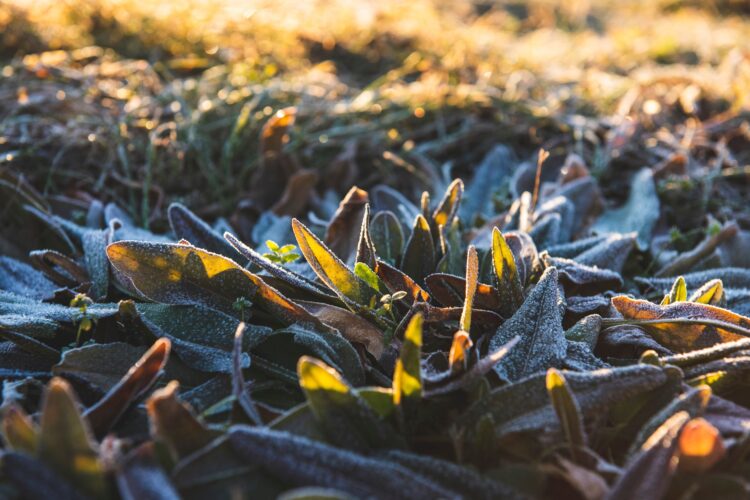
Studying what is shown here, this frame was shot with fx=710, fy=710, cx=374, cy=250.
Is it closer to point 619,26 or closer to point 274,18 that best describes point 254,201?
point 274,18

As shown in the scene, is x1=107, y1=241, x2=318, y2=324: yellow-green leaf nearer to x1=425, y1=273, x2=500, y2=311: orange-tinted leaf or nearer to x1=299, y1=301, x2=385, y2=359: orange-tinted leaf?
x1=299, y1=301, x2=385, y2=359: orange-tinted leaf

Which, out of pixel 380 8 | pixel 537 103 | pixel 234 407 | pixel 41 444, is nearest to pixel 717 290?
pixel 234 407

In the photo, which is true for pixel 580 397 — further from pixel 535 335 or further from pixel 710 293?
pixel 710 293

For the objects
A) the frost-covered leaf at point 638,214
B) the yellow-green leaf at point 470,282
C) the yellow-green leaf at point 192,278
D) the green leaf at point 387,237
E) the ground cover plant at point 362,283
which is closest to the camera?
the ground cover plant at point 362,283

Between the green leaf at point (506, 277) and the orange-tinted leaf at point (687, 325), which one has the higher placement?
the green leaf at point (506, 277)

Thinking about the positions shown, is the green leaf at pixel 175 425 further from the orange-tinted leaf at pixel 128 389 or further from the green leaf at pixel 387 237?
the green leaf at pixel 387 237

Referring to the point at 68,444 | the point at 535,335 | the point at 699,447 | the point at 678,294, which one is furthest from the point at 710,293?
the point at 68,444

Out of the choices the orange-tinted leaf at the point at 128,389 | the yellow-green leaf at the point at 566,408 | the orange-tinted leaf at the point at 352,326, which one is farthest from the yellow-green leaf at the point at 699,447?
the orange-tinted leaf at the point at 128,389
